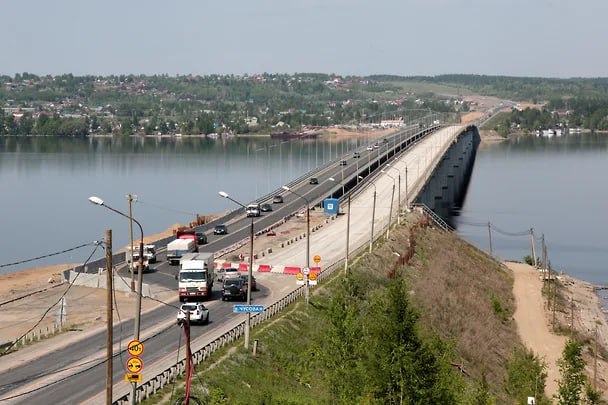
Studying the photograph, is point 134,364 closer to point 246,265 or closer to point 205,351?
point 205,351

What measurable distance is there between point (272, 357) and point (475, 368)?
16.4 m

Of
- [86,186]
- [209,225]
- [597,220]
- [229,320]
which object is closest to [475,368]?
[229,320]

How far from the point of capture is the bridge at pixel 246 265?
112 feet

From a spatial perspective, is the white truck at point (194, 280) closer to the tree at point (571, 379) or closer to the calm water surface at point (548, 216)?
the tree at point (571, 379)

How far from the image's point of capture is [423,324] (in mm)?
54906

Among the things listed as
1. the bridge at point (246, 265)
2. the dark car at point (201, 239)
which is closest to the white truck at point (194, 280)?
the bridge at point (246, 265)

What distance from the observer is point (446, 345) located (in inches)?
1507

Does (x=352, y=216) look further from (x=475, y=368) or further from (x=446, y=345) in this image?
(x=446, y=345)

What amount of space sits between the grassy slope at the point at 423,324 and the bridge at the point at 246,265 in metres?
1.22

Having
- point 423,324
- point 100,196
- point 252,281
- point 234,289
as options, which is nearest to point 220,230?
point 252,281

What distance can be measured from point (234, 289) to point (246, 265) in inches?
442

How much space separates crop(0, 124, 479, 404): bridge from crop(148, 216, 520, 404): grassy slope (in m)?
1.22

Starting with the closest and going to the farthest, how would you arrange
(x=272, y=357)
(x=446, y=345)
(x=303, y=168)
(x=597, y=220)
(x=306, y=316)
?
(x=446, y=345) → (x=272, y=357) → (x=306, y=316) → (x=597, y=220) → (x=303, y=168)

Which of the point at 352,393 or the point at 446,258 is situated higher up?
the point at 352,393
